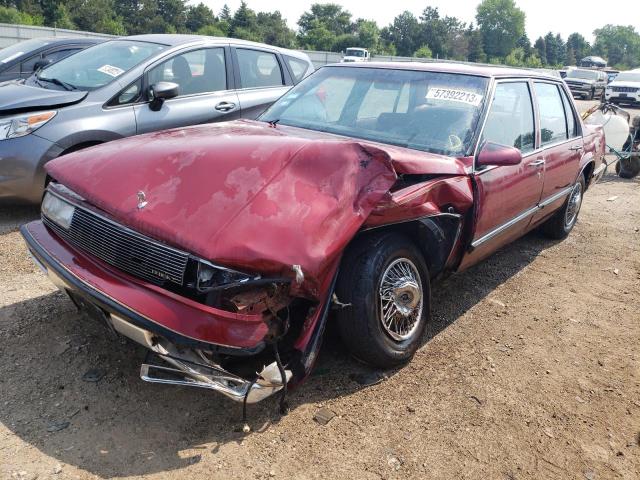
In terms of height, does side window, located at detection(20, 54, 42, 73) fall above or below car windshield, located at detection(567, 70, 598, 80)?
above

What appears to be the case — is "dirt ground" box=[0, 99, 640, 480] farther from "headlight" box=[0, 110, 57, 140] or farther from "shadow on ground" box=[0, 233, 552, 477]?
"headlight" box=[0, 110, 57, 140]

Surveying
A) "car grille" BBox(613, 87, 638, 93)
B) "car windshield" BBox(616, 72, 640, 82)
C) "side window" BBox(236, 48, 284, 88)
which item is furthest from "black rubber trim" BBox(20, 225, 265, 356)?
"car windshield" BBox(616, 72, 640, 82)

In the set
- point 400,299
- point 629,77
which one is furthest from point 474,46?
point 400,299

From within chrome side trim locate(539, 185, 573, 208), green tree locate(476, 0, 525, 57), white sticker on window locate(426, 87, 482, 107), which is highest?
green tree locate(476, 0, 525, 57)

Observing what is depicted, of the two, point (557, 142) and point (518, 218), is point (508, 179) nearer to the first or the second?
A: point (518, 218)

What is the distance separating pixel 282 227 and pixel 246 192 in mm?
258

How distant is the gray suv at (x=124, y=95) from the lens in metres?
4.82

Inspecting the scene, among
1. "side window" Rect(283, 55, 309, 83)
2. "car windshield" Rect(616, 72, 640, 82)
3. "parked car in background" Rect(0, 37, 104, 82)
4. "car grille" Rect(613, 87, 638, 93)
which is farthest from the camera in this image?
"car windshield" Rect(616, 72, 640, 82)

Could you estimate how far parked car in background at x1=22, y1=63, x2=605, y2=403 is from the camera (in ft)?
7.75

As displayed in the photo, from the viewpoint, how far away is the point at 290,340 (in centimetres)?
274

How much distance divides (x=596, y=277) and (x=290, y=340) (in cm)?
Answer: 346

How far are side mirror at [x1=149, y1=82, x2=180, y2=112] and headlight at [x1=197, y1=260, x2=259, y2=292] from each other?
338 centimetres

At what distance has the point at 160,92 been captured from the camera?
521cm

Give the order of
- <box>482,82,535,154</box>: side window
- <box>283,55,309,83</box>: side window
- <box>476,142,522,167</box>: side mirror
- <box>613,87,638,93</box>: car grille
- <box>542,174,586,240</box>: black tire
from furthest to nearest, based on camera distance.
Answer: <box>613,87,638,93</box>: car grille → <box>283,55,309,83</box>: side window → <box>542,174,586,240</box>: black tire → <box>482,82,535,154</box>: side window → <box>476,142,522,167</box>: side mirror
